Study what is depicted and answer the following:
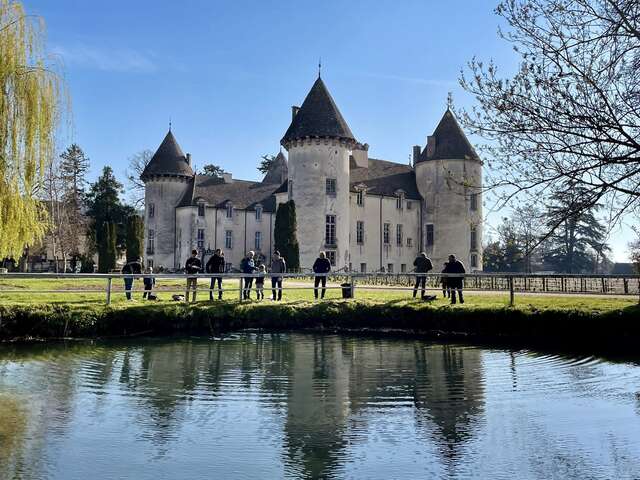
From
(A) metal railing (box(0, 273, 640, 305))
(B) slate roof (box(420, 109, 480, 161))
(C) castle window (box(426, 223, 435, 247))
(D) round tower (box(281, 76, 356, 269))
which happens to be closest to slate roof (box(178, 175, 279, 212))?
(D) round tower (box(281, 76, 356, 269))

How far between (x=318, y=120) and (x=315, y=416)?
39.1 m

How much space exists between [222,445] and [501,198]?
184 inches

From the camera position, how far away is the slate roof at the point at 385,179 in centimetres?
5344

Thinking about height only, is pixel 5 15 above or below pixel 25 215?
above

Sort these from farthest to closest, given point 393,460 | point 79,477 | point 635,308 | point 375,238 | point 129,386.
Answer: point 375,238, point 635,308, point 129,386, point 393,460, point 79,477

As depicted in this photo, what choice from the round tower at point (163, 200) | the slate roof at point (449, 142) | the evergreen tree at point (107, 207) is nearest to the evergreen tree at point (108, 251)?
the round tower at point (163, 200)

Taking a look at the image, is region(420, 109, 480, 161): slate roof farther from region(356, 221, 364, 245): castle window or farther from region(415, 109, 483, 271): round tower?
region(356, 221, 364, 245): castle window

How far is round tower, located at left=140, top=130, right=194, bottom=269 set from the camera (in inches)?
2194

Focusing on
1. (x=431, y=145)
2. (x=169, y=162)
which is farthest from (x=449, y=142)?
(x=169, y=162)

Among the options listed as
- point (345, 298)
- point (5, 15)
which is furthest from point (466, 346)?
point (5, 15)

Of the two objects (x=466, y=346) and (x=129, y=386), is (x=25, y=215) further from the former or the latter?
(x=466, y=346)

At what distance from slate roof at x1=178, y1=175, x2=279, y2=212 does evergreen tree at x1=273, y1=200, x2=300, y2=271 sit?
10.7 meters

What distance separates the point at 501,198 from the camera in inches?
332

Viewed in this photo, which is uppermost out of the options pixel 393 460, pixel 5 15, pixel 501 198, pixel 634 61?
pixel 5 15
